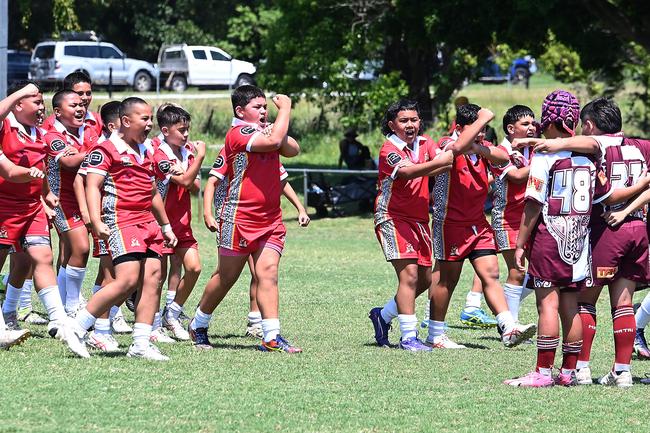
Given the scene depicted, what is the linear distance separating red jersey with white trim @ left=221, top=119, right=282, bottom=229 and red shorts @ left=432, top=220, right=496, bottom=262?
1.54 m

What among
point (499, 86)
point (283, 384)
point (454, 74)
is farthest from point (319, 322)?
point (499, 86)

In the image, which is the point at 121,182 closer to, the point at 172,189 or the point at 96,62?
the point at 172,189

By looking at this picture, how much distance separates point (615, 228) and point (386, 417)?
7.59ft

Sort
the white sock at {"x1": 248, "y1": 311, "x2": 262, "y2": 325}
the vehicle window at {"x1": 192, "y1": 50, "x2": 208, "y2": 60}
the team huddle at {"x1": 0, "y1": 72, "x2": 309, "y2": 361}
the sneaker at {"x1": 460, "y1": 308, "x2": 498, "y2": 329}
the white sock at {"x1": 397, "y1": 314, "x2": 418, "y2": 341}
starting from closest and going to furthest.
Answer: the team huddle at {"x1": 0, "y1": 72, "x2": 309, "y2": 361}, the white sock at {"x1": 397, "y1": 314, "x2": 418, "y2": 341}, the white sock at {"x1": 248, "y1": 311, "x2": 262, "y2": 325}, the sneaker at {"x1": 460, "y1": 308, "x2": 498, "y2": 329}, the vehicle window at {"x1": 192, "y1": 50, "x2": 208, "y2": 60}

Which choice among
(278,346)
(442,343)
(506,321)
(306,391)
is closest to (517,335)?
(506,321)

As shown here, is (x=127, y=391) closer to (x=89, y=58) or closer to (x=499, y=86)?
(x=89, y=58)

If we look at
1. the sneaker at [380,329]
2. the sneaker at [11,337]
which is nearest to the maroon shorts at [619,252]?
the sneaker at [380,329]

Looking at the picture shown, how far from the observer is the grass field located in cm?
683

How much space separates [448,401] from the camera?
24.7 feet

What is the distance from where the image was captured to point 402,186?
9.63 metres

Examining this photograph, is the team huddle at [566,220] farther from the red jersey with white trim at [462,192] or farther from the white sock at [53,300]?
the white sock at [53,300]

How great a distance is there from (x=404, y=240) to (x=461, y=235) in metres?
0.65

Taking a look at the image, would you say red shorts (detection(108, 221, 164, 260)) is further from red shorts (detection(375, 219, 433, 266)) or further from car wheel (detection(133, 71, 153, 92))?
car wheel (detection(133, 71, 153, 92))

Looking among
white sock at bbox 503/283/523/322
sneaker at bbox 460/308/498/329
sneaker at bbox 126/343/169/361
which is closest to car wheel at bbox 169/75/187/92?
sneaker at bbox 460/308/498/329
